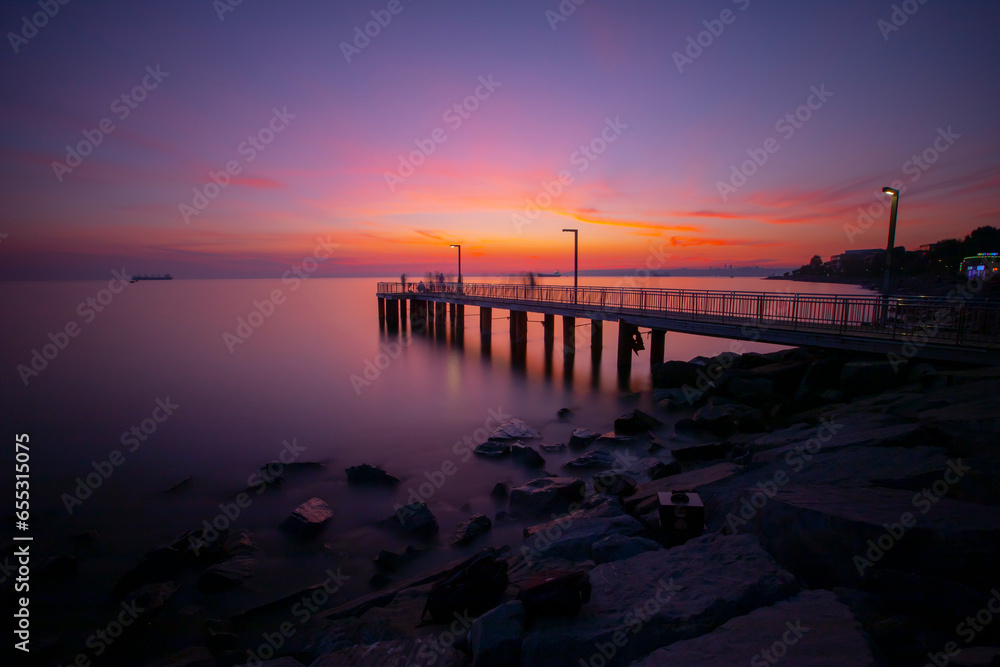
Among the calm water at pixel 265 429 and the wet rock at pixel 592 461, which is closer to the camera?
the calm water at pixel 265 429

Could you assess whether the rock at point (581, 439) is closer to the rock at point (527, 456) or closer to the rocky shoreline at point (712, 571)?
the rock at point (527, 456)

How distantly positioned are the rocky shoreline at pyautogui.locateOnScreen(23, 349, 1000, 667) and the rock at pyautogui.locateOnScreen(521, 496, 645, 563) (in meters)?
0.03

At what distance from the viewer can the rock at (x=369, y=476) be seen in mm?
10414

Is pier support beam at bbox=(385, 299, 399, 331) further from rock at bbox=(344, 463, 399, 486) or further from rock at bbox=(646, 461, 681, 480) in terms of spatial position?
rock at bbox=(646, 461, 681, 480)

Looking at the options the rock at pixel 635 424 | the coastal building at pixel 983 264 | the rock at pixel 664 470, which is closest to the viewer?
the rock at pixel 664 470

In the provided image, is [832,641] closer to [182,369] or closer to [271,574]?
[271,574]

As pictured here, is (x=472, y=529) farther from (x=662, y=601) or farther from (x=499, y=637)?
(x=662, y=601)

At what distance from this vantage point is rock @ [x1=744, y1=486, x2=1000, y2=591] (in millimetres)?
3617

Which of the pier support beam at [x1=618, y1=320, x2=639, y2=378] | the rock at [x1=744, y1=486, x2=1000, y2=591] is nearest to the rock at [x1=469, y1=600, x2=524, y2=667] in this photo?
the rock at [x1=744, y1=486, x2=1000, y2=591]

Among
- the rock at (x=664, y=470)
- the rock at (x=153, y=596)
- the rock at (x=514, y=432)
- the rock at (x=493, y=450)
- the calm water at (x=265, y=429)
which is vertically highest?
the rock at (x=664, y=470)

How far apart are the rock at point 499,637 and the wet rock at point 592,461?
6.58 metres

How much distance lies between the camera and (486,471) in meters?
10.9

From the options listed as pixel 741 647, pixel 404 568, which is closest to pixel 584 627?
pixel 741 647

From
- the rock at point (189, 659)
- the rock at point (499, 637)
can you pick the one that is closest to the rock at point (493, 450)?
the rock at point (189, 659)
